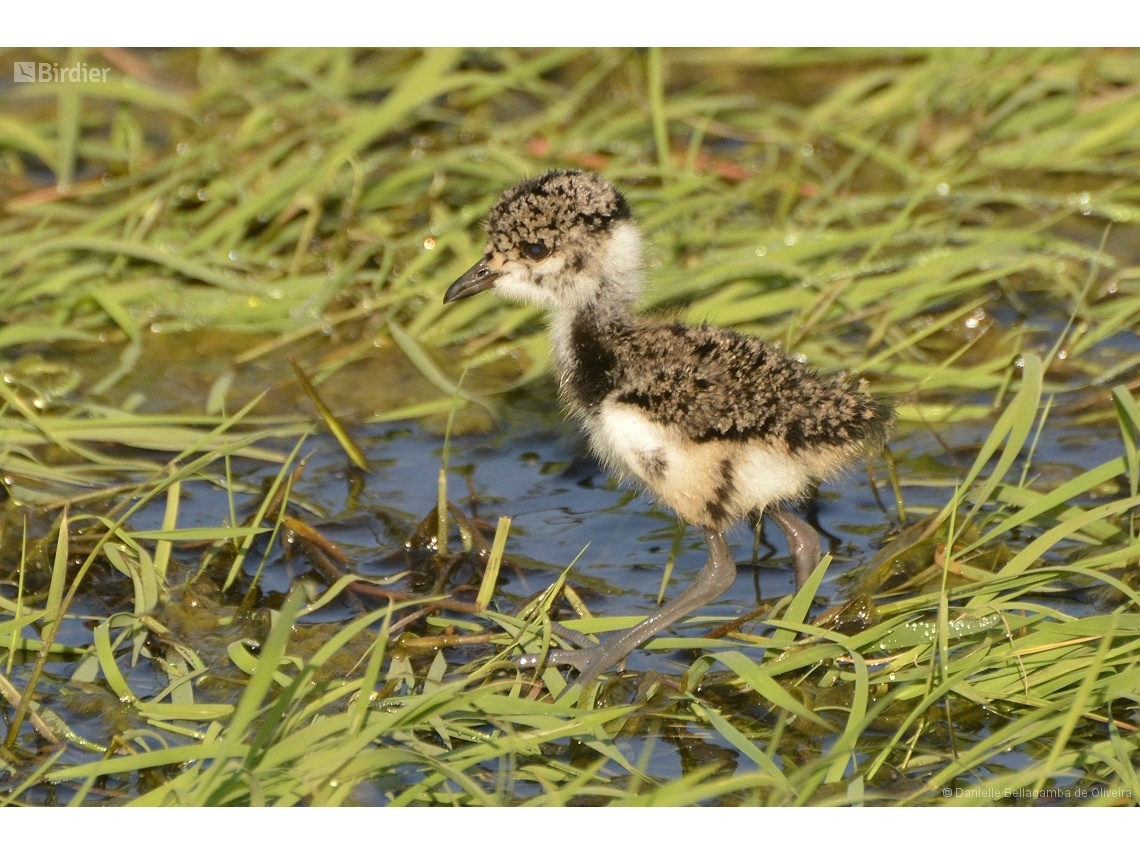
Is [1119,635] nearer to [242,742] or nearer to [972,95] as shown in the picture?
[242,742]

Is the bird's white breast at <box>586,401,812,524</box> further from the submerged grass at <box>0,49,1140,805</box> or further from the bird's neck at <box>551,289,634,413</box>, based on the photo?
the submerged grass at <box>0,49,1140,805</box>

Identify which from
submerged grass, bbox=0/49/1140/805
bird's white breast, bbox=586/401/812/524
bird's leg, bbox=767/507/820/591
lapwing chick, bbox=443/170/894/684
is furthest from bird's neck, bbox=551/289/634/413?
bird's leg, bbox=767/507/820/591

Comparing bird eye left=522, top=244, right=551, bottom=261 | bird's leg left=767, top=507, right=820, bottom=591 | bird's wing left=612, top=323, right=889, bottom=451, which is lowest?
bird's leg left=767, top=507, right=820, bottom=591

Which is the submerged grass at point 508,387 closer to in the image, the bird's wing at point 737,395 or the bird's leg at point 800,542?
the bird's leg at point 800,542

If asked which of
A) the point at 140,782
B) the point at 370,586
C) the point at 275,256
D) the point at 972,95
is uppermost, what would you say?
the point at 972,95

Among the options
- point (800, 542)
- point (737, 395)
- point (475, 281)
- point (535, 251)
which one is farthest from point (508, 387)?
point (737, 395)
